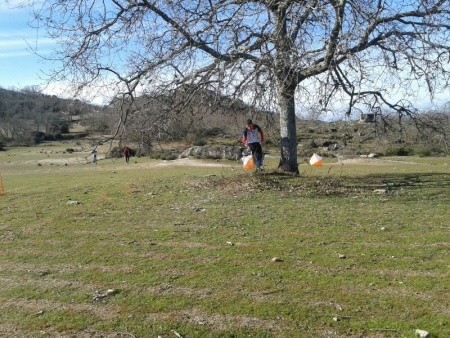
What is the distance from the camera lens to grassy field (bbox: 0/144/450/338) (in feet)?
13.6

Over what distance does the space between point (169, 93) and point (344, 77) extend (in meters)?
4.06

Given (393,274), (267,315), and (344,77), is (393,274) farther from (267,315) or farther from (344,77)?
(344,77)

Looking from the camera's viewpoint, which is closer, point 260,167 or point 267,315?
point 267,315

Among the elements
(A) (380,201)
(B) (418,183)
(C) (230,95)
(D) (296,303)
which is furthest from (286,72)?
(D) (296,303)

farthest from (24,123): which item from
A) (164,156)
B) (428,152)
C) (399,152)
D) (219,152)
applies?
(428,152)

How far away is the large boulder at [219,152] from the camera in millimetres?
31156

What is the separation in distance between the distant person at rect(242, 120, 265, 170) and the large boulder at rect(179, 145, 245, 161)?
18105mm

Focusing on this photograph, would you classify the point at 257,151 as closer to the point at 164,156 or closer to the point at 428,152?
the point at 428,152

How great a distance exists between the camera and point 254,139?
484 inches

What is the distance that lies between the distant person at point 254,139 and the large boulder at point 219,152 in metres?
18.1

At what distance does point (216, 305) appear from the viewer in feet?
14.7

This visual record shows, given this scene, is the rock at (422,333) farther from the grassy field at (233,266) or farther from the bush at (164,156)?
the bush at (164,156)

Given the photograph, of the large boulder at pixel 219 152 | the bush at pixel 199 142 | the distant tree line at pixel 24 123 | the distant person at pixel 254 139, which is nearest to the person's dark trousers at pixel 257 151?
the distant person at pixel 254 139

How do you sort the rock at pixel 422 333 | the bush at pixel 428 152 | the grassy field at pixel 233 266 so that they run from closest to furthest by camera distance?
1. the rock at pixel 422 333
2. the grassy field at pixel 233 266
3. the bush at pixel 428 152
